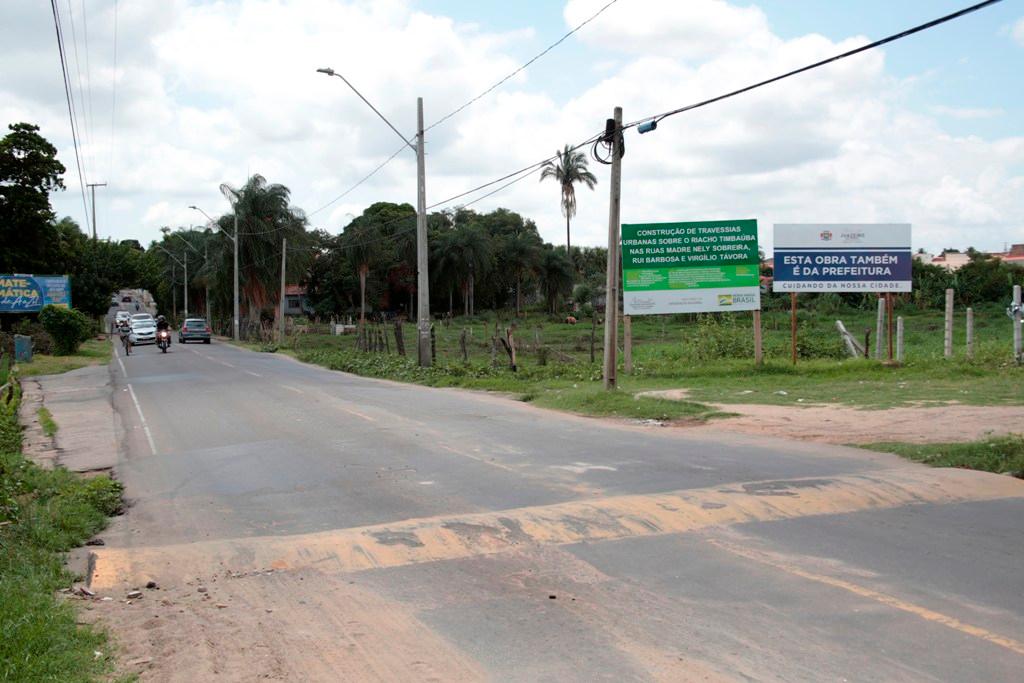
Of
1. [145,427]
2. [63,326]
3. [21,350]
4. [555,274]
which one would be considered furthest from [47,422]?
[555,274]

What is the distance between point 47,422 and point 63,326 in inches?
1089

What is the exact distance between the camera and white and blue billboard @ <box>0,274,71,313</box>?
4478 centimetres

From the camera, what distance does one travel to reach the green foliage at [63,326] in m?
42.2

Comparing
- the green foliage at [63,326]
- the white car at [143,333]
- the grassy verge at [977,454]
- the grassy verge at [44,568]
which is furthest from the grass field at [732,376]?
the white car at [143,333]

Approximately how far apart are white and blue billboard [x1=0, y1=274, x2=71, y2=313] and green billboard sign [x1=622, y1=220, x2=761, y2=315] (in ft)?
110

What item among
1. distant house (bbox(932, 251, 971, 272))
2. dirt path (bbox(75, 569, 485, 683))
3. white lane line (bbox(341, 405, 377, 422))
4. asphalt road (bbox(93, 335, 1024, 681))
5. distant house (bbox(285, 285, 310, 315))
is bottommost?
white lane line (bbox(341, 405, 377, 422))

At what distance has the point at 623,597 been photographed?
19.8 feet

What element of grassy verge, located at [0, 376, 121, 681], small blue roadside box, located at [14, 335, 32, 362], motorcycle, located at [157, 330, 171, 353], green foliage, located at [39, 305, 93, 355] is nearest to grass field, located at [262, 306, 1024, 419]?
grassy verge, located at [0, 376, 121, 681]

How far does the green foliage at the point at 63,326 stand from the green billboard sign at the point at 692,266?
30.1 m

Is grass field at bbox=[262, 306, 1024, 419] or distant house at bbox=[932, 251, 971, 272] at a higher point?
distant house at bbox=[932, 251, 971, 272]

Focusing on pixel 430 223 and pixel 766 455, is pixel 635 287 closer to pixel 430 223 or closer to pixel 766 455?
pixel 766 455

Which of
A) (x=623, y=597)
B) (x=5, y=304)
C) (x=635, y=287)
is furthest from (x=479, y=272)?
(x=623, y=597)

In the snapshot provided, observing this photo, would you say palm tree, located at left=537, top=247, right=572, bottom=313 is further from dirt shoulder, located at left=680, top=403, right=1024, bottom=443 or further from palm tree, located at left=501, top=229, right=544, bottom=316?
dirt shoulder, located at left=680, top=403, right=1024, bottom=443

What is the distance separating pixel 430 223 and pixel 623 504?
7490 cm
